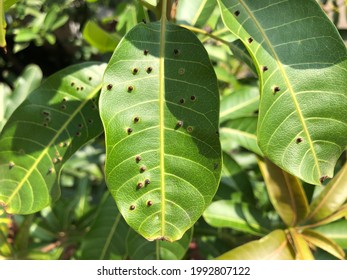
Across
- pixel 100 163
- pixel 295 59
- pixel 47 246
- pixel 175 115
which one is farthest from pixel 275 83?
pixel 100 163

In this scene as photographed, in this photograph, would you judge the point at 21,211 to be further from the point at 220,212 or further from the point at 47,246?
the point at 47,246

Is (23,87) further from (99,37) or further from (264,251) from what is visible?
(264,251)

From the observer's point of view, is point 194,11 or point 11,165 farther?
point 194,11

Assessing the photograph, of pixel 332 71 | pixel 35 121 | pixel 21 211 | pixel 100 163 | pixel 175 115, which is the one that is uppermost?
pixel 332 71

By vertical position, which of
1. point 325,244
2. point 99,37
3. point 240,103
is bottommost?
point 325,244

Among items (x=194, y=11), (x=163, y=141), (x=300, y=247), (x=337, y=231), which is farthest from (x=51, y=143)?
(x=337, y=231)

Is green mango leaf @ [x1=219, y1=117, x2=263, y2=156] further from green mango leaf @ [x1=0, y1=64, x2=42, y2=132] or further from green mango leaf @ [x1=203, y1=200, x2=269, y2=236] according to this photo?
green mango leaf @ [x1=0, y1=64, x2=42, y2=132]
